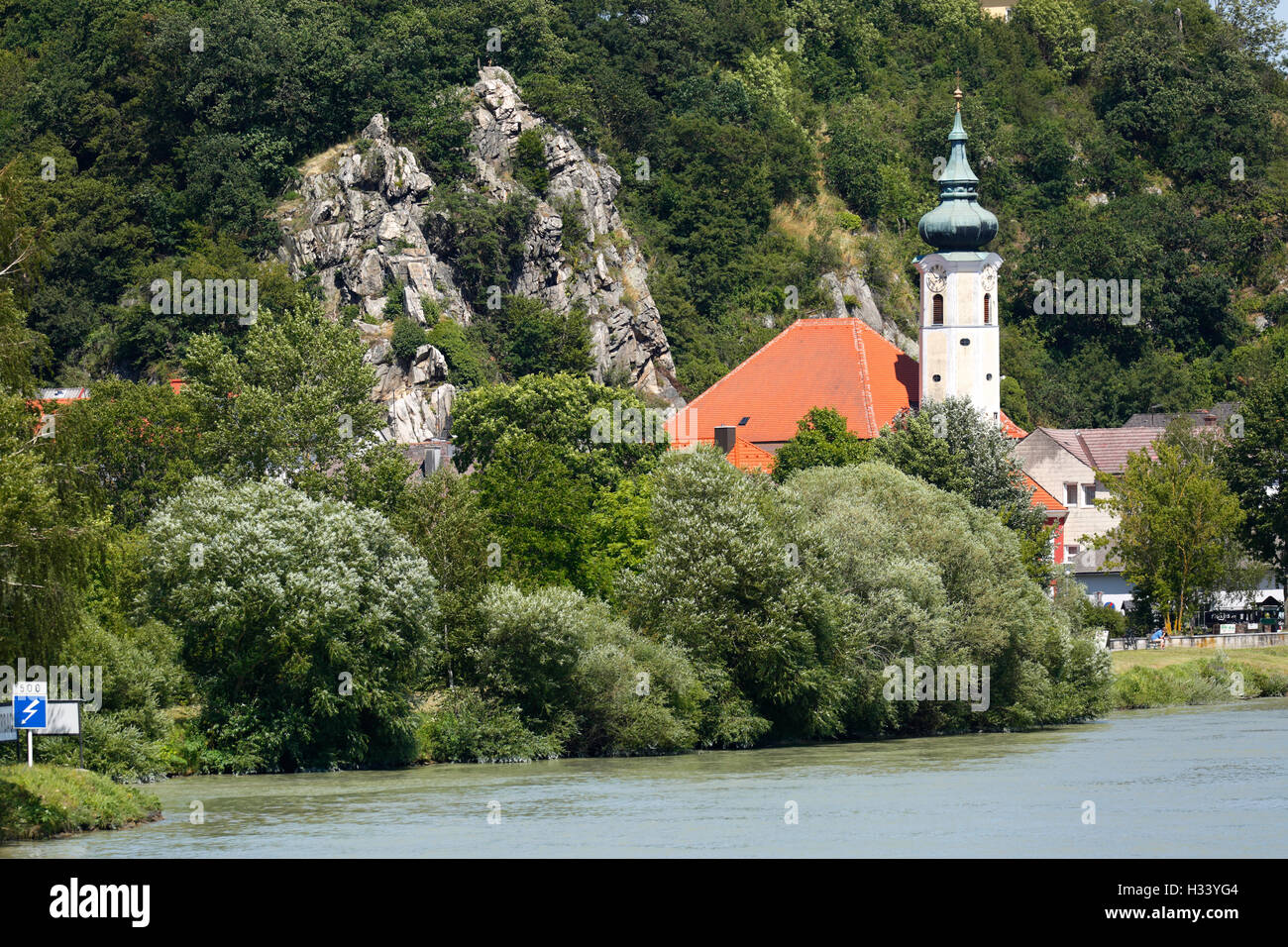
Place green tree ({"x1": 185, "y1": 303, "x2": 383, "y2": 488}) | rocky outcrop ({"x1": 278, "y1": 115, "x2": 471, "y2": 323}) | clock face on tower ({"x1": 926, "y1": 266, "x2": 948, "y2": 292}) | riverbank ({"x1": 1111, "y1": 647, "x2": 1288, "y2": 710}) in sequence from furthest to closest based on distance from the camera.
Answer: rocky outcrop ({"x1": 278, "y1": 115, "x2": 471, "y2": 323}) < clock face on tower ({"x1": 926, "y1": 266, "x2": 948, "y2": 292}) < riverbank ({"x1": 1111, "y1": 647, "x2": 1288, "y2": 710}) < green tree ({"x1": 185, "y1": 303, "x2": 383, "y2": 488})

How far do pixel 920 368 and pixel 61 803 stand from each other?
56652mm

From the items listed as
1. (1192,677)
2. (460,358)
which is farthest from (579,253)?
(1192,677)

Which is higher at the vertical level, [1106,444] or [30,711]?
[1106,444]

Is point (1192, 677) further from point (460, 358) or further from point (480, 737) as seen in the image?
point (460, 358)

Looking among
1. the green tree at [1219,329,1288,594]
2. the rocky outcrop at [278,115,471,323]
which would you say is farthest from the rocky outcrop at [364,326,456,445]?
the green tree at [1219,329,1288,594]

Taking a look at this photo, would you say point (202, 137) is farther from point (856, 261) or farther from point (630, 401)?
point (856, 261)

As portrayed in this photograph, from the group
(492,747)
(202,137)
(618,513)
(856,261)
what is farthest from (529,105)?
(492,747)

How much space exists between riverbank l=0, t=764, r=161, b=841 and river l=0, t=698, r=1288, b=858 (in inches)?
19.0

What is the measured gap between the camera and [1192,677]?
2552 inches

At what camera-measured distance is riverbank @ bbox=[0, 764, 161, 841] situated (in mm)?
33938

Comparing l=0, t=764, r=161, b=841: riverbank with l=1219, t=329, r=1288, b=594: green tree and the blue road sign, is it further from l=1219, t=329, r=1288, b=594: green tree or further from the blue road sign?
l=1219, t=329, r=1288, b=594: green tree

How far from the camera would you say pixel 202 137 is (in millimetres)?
92500
